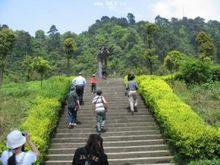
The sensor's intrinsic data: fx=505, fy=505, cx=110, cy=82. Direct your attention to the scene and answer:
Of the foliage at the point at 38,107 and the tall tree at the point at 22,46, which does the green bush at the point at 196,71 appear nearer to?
the foliage at the point at 38,107

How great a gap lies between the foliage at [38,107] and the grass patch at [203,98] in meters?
5.43

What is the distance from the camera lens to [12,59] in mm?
61594

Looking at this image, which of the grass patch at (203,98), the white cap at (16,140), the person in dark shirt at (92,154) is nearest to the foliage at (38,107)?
the grass patch at (203,98)

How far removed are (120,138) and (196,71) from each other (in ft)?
31.0

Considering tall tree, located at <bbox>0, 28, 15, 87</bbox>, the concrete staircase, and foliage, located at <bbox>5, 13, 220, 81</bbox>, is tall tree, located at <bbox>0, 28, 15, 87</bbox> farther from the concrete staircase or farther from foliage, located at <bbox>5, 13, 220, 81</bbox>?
foliage, located at <bbox>5, 13, 220, 81</bbox>

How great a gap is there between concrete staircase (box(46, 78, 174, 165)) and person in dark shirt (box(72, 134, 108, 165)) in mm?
8009

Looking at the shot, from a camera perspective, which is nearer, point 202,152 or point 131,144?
point 202,152

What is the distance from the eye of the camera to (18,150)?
21.7 feet

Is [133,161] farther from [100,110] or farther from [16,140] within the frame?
[16,140]

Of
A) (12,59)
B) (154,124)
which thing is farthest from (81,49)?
(154,124)

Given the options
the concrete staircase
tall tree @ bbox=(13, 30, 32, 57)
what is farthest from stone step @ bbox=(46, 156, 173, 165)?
tall tree @ bbox=(13, 30, 32, 57)

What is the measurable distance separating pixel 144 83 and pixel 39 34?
79.0 metres

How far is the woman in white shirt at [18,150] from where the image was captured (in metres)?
6.53

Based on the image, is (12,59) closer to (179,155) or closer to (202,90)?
(202,90)
